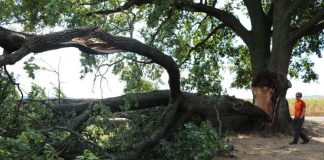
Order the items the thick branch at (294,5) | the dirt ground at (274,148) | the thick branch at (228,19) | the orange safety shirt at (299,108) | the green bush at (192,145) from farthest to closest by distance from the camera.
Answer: the thick branch at (228,19), the thick branch at (294,5), the orange safety shirt at (299,108), the dirt ground at (274,148), the green bush at (192,145)

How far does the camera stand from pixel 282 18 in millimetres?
16047

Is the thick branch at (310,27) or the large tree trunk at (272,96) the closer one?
the large tree trunk at (272,96)

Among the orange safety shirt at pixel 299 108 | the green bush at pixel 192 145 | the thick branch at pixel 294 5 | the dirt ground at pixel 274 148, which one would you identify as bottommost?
the dirt ground at pixel 274 148

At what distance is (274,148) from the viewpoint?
483 inches

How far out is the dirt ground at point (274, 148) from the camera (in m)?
10.8

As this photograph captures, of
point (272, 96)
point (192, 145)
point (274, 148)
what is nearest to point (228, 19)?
point (272, 96)

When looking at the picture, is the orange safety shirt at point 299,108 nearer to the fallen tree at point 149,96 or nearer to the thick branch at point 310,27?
the fallen tree at point 149,96

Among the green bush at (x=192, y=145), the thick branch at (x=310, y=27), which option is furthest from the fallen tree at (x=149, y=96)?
the thick branch at (x=310, y=27)

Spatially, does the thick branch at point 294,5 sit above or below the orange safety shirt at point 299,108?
above

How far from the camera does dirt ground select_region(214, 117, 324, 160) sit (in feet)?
35.5

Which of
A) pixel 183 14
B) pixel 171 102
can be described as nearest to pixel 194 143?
pixel 171 102

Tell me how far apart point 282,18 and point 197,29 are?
5408mm

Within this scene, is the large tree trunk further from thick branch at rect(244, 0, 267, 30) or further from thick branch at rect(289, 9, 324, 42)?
thick branch at rect(244, 0, 267, 30)

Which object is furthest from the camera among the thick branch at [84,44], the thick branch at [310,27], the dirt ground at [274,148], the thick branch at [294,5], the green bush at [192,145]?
the thick branch at [294,5]
